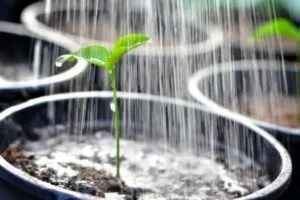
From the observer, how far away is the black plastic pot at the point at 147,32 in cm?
146

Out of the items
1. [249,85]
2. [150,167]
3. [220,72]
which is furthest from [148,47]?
[150,167]

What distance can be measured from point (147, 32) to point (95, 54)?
0.75 meters

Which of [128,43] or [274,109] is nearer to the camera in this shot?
[128,43]

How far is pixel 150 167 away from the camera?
112 cm

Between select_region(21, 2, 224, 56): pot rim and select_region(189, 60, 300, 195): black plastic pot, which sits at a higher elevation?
select_region(21, 2, 224, 56): pot rim

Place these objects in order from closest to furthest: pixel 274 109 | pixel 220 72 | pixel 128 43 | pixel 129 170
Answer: pixel 128 43 < pixel 129 170 < pixel 220 72 < pixel 274 109

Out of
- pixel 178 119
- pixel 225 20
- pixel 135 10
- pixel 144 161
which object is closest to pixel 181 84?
pixel 178 119

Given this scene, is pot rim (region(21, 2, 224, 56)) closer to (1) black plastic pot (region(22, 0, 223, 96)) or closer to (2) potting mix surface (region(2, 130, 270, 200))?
(1) black plastic pot (region(22, 0, 223, 96))

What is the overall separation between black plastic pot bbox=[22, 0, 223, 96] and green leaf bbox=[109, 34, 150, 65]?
524 millimetres

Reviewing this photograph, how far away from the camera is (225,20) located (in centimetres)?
256

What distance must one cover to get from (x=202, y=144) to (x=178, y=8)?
0.77 m

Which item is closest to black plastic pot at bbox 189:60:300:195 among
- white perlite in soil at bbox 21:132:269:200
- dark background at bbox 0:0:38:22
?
white perlite in soil at bbox 21:132:269:200

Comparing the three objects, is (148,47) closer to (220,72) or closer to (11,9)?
(220,72)

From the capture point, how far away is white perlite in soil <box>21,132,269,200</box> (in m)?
1.01
